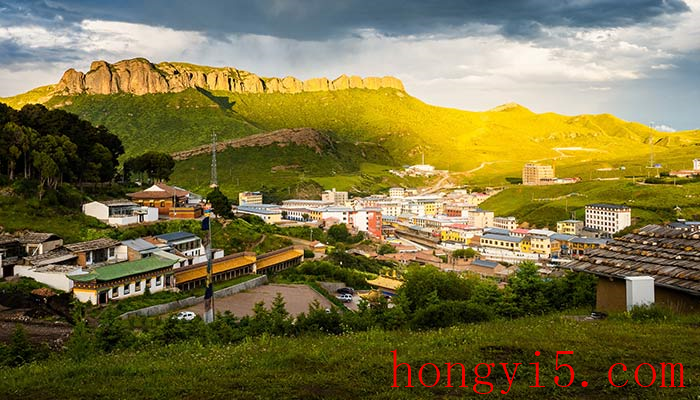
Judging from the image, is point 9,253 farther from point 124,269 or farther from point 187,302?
point 187,302

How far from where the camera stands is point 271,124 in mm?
166500

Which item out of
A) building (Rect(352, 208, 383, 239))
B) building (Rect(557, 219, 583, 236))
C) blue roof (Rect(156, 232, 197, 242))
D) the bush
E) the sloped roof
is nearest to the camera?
the bush

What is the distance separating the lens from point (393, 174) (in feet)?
422

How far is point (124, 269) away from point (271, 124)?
142846 millimetres

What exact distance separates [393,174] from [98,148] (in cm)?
9108

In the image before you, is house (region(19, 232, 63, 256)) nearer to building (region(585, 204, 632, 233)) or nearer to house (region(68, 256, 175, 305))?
house (region(68, 256, 175, 305))

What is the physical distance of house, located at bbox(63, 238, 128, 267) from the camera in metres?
27.4

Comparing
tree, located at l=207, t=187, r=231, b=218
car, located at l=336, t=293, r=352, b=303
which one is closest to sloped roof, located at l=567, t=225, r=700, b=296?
car, located at l=336, t=293, r=352, b=303

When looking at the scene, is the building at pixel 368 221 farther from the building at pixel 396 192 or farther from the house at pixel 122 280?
the house at pixel 122 280

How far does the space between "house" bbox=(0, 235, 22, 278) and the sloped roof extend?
78.7 ft

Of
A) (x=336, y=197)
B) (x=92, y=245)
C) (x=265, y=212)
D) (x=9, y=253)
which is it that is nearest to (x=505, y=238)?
(x=265, y=212)

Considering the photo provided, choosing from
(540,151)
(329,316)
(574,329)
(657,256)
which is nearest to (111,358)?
(329,316)

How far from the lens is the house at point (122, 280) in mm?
24266

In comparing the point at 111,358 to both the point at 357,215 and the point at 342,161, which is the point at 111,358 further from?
the point at 342,161
